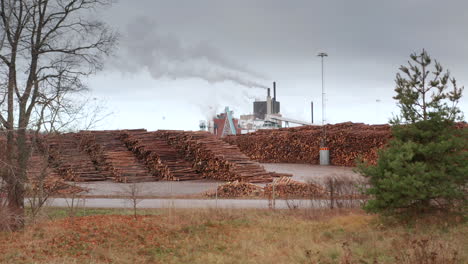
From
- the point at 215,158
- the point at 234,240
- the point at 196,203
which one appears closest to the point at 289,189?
the point at 196,203

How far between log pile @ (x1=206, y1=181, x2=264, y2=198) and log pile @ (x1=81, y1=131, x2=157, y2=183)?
5.89m

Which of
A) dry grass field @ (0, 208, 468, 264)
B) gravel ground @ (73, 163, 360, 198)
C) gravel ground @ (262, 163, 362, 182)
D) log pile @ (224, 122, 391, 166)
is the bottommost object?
dry grass field @ (0, 208, 468, 264)

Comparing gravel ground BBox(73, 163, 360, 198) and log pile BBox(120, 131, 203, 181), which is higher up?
log pile BBox(120, 131, 203, 181)

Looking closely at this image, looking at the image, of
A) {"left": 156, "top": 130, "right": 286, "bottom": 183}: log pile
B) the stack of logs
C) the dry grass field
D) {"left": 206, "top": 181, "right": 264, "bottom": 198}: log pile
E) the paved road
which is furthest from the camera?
{"left": 156, "top": 130, "right": 286, "bottom": 183}: log pile

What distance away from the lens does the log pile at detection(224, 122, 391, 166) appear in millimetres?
30000

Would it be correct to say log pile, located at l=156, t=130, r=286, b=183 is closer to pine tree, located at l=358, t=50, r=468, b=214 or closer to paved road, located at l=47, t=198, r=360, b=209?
paved road, located at l=47, t=198, r=360, b=209

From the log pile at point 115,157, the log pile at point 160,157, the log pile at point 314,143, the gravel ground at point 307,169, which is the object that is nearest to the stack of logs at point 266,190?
the gravel ground at point 307,169

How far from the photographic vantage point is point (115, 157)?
28.5 metres

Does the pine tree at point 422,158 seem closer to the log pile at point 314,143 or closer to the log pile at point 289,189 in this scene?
the log pile at point 289,189

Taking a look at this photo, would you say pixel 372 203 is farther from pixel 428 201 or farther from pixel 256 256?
pixel 256 256

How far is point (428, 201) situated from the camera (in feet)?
40.8

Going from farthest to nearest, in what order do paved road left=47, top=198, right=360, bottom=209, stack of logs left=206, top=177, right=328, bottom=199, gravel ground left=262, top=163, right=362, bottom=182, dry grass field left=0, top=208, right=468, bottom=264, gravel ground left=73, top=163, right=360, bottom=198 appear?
gravel ground left=262, top=163, right=362, bottom=182 → gravel ground left=73, top=163, right=360, bottom=198 → stack of logs left=206, top=177, right=328, bottom=199 → paved road left=47, top=198, right=360, bottom=209 → dry grass field left=0, top=208, right=468, bottom=264

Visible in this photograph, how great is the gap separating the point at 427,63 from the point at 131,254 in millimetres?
8920

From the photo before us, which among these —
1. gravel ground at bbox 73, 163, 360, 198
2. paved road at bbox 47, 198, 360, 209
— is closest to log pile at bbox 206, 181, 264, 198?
gravel ground at bbox 73, 163, 360, 198
